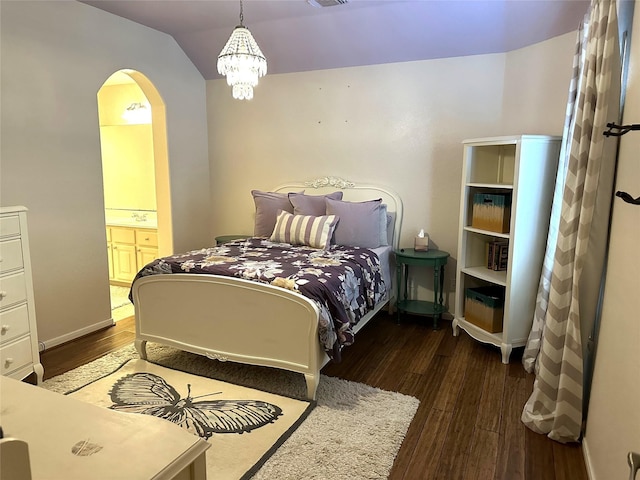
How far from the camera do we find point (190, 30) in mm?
3988

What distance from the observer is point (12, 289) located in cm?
250

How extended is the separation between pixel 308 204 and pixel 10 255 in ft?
7.28

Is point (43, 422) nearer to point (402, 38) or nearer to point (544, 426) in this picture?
point (544, 426)

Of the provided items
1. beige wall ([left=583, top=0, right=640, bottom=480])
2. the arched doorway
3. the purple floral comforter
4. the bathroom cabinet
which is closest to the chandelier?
the purple floral comforter

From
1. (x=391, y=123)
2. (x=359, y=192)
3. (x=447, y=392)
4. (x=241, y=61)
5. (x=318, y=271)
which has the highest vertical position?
(x=241, y=61)

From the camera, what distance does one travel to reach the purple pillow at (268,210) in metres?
4.03

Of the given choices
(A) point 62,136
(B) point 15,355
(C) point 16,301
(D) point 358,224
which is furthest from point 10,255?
(D) point 358,224

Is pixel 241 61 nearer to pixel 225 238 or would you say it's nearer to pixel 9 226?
pixel 9 226

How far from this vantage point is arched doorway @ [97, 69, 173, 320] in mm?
4492

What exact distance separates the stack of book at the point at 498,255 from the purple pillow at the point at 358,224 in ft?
2.96

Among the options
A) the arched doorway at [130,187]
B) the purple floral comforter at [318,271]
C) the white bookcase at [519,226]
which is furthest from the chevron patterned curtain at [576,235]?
the arched doorway at [130,187]

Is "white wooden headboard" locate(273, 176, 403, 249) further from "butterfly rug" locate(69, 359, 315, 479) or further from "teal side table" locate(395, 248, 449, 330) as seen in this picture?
"butterfly rug" locate(69, 359, 315, 479)

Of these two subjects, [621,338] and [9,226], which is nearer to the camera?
[621,338]

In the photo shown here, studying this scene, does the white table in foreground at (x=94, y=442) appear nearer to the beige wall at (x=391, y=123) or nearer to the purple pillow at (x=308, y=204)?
the purple pillow at (x=308, y=204)
